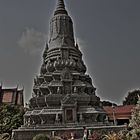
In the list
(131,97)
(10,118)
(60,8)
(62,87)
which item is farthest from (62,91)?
(131,97)

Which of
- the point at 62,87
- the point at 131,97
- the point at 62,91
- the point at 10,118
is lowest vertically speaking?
the point at 10,118

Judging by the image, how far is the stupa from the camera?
3184cm

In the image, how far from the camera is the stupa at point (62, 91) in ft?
104

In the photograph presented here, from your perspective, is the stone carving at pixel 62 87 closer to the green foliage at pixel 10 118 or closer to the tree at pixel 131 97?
the green foliage at pixel 10 118

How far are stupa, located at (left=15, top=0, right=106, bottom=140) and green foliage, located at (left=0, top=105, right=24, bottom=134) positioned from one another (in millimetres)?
4007

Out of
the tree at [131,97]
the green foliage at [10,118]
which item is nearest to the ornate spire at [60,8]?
the green foliage at [10,118]

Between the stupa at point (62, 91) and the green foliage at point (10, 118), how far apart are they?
401 centimetres

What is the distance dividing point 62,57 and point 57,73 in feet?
10.00

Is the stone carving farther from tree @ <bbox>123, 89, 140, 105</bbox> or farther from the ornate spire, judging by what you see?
tree @ <bbox>123, 89, 140, 105</bbox>

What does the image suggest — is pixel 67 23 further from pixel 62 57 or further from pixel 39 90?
pixel 39 90

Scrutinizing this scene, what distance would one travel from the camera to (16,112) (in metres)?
40.7

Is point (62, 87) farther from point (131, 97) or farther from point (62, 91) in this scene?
point (131, 97)

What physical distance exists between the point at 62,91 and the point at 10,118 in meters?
9.22

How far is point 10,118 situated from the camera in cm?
3841
